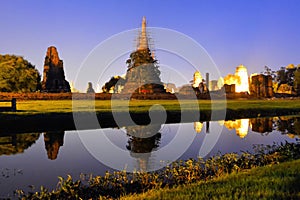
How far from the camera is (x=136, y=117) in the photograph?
2528 centimetres

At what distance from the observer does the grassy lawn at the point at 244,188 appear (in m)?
6.45

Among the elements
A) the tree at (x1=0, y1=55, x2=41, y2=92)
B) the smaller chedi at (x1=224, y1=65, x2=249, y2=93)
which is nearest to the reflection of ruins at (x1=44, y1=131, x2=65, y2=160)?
the tree at (x1=0, y1=55, x2=41, y2=92)

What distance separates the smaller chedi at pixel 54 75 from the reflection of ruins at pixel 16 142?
42.4 metres

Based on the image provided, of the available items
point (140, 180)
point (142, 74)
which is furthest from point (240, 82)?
point (140, 180)

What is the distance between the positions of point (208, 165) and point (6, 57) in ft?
204

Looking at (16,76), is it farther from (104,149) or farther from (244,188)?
(244,188)

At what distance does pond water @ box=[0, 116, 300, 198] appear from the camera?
412 inches

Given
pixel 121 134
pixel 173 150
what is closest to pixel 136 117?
pixel 121 134

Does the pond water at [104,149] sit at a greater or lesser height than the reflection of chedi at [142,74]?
lesser

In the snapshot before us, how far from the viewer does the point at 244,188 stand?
6957 millimetres

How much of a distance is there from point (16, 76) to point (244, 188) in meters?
57.5

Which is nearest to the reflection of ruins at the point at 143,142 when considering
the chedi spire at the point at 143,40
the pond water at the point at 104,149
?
the pond water at the point at 104,149

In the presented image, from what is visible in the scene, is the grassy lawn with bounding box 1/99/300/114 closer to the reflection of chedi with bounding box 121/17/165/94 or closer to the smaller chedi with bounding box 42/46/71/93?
the reflection of chedi with bounding box 121/17/165/94

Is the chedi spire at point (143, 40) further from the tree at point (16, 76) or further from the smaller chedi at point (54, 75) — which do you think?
the tree at point (16, 76)
